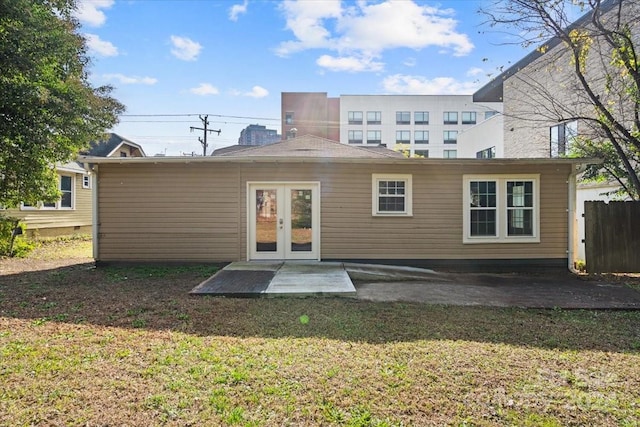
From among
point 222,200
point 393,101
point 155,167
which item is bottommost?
point 222,200

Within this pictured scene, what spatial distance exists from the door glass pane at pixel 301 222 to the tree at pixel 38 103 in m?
6.64

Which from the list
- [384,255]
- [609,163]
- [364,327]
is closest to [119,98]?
[384,255]

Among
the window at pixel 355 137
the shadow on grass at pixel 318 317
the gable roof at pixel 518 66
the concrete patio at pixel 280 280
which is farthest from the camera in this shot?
the window at pixel 355 137

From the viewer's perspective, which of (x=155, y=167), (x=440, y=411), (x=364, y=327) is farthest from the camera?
(x=155, y=167)

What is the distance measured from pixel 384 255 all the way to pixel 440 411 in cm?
669

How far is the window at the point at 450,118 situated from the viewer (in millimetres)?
48562

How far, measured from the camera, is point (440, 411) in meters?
2.79

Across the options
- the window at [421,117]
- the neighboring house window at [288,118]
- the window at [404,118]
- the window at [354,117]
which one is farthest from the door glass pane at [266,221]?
the window at [421,117]

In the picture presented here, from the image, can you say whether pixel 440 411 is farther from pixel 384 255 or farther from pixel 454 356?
pixel 384 255

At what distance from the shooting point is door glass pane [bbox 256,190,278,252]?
948 centimetres

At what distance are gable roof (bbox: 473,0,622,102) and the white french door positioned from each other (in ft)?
21.4

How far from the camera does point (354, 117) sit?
48219 mm

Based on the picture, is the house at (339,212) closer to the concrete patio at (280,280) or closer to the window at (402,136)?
the concrete patio at (280,280)

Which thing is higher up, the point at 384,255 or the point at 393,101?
the point at 393,101
